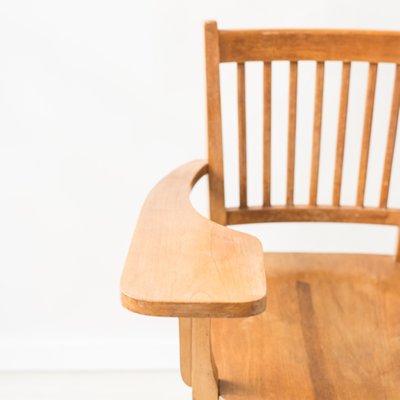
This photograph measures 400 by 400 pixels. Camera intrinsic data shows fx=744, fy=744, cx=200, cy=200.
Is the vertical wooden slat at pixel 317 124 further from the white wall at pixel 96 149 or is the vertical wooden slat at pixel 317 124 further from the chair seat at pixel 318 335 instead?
the white wall at pixel 96 149

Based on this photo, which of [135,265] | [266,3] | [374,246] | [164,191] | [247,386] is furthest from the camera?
[374,246]

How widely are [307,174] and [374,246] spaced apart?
0.81 ft

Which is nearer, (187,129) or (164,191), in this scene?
(164,191)

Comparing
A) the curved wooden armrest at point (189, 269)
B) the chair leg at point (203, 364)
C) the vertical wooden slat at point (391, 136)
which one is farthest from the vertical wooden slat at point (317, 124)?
the chair leg at point (203, 364)

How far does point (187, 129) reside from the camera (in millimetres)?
1578

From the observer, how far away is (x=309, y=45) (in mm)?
1196

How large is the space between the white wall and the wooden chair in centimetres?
32

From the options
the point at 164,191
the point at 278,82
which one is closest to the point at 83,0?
the point at 278,82

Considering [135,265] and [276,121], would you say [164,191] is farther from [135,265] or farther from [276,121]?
[276,121]

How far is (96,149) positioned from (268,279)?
56 cm

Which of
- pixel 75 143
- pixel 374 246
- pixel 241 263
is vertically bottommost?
pixel 374 246

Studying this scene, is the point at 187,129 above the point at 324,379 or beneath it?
above

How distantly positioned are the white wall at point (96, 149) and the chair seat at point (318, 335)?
42 cm

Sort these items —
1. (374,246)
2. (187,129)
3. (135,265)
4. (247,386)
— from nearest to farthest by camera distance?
1. (135,265)
2. (247,386)
3. (187,129)
4. (374,246)
